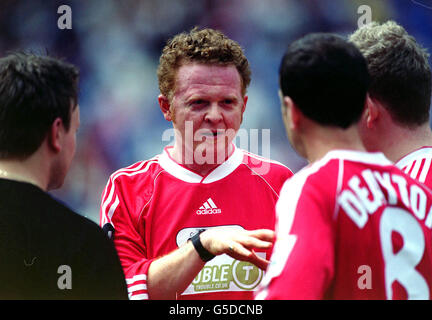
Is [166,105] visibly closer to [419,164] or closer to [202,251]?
[202,251]

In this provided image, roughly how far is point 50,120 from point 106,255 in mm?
503

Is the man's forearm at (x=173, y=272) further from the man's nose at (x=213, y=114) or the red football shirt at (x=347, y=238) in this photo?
the red football shirt at (x=347, y=238)

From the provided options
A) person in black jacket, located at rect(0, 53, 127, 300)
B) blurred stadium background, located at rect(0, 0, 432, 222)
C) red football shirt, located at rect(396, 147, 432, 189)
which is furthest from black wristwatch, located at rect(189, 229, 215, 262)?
blurred stadium background, located at rect(0, 0, 432, 222)

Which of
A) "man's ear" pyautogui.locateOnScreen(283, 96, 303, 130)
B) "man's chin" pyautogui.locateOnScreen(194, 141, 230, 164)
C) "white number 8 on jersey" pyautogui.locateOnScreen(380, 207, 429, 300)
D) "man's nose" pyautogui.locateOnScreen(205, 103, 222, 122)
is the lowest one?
"white number 8 on jersey" pyautogui.locateOnScreen(380, 207, 429, 300)

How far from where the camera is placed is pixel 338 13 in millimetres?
5418

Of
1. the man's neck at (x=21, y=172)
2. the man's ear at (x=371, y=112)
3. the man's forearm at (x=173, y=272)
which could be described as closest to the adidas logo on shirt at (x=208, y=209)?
the man's forearm at (x=173, y=272)

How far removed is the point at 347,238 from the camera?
1534 millimetres

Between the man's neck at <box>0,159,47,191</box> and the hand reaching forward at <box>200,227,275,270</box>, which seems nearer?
the man's neck at <box>0,159,47,191</box>

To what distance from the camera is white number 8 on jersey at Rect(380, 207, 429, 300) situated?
5.15 feet

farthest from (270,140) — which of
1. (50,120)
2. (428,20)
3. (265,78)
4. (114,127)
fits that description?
(50,120)

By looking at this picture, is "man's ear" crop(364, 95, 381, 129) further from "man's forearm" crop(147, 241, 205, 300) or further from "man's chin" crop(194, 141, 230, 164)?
"man's forearm" crop(147, 241, 205, 300)

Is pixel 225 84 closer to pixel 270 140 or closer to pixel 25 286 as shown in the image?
pixel 25 286

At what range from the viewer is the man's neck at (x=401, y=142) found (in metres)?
2.40

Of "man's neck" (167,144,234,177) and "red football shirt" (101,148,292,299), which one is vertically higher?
"man's neck" (167,144,234,177)
